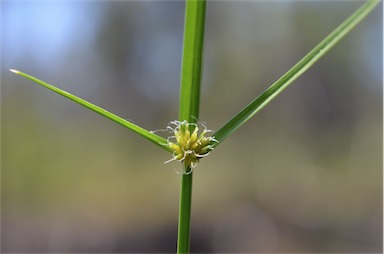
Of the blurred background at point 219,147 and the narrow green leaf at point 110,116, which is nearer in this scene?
the narrow green leaf at point 110,116

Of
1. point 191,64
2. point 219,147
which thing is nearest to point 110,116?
point 191,64

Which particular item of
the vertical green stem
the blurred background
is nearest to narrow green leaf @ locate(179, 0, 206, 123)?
the vertical green stem

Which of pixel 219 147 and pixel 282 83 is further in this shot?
pixel 219 147

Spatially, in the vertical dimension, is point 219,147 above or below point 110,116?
above

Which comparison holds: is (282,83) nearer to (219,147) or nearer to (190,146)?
(190,146)

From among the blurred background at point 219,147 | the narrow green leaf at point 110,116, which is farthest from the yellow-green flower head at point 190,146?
the blurred background at point 219,147

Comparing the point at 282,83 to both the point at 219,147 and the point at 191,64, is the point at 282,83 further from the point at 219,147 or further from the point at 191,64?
the point at 219,147

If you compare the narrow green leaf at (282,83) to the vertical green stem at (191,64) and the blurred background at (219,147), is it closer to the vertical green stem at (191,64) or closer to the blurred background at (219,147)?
the vertical green stem at (191,64)

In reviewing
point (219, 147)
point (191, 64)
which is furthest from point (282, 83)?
point (219, 147)

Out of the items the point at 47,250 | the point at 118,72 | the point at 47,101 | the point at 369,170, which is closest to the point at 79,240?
the point at 47,250
